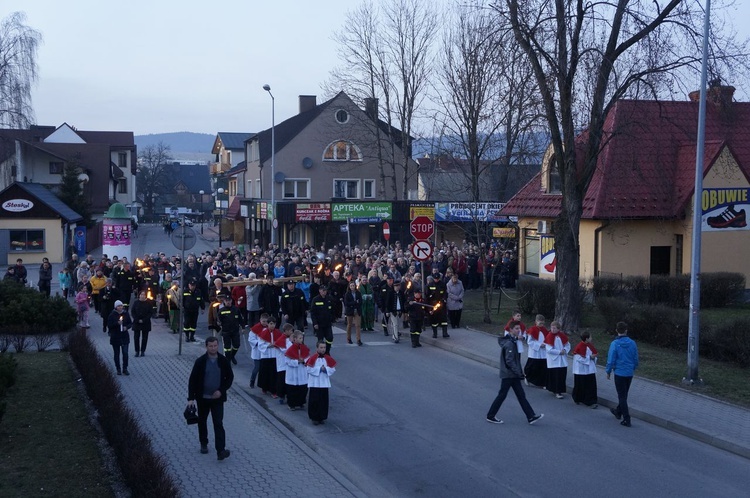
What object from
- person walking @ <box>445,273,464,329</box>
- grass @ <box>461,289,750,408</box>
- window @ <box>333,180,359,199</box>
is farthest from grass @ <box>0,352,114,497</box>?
window @ <box>333,180,359,199</box>

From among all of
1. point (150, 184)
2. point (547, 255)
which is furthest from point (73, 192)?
point (150, 184)

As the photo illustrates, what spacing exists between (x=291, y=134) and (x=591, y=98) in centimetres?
3695

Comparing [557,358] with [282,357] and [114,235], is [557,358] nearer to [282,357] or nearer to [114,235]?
[282,357]

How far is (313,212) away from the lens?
143 feet

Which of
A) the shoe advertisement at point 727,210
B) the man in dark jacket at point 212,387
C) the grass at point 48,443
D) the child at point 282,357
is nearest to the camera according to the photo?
the grass at point 48,443

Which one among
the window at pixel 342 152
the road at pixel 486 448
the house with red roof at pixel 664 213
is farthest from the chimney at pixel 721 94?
the window at pixel 342 152

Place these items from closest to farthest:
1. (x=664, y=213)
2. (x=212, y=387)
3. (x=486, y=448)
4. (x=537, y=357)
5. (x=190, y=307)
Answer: (x=212, y=387) < (x=486, y=448) < (x=537, y=357) < (x=190, y=307) < (x=664, y=213)

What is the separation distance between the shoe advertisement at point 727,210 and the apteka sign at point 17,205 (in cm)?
3438

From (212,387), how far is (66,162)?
166 ft

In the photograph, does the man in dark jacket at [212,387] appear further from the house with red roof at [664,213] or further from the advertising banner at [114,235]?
the advertising banner at [114,235]

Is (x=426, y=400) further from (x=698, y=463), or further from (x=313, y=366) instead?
(x=698, y=463)

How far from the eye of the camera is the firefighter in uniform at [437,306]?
66.1ft

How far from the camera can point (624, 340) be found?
38.9 feet

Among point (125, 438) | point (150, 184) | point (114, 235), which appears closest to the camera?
point (125, 438)
